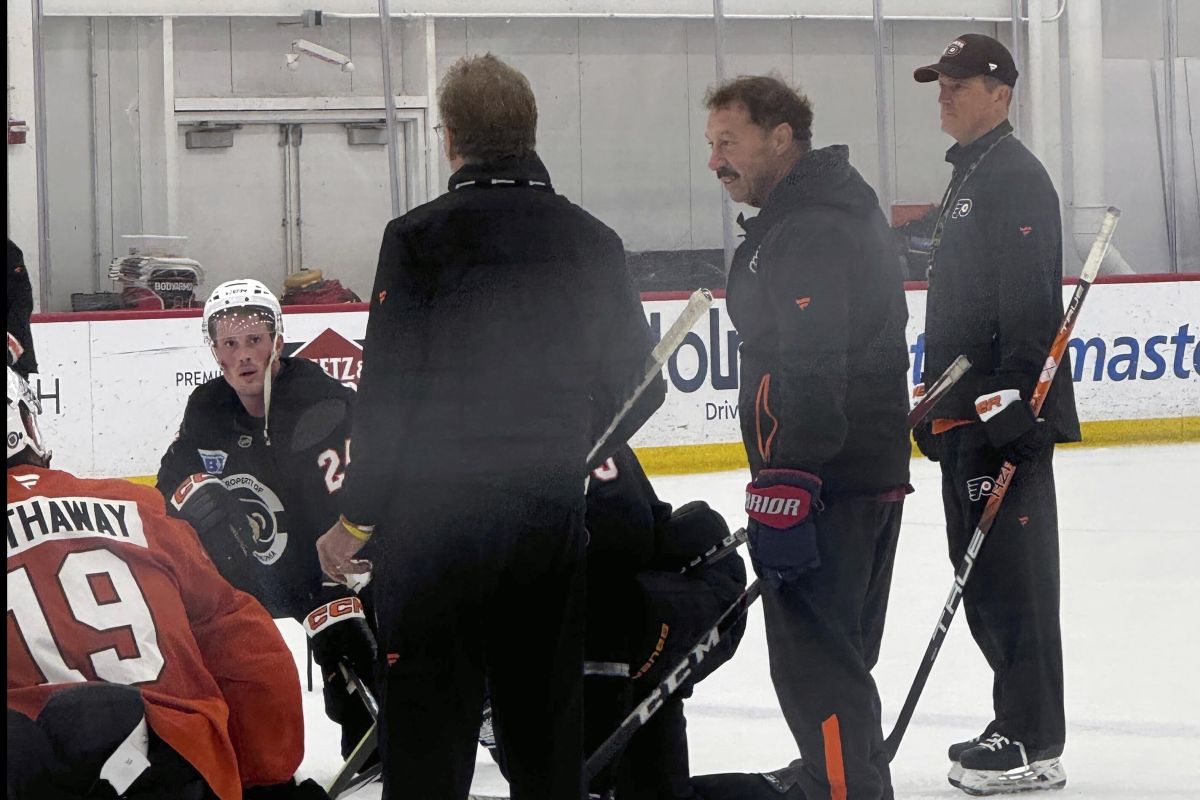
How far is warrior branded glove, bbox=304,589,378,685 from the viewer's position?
1955 millimetres

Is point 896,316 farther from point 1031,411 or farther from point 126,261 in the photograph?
point 126,261

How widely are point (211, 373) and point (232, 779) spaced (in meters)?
2.91

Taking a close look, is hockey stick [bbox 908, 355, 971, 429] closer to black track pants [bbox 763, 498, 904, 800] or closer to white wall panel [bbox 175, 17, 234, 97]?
black track pants [bbox 763, 498, 904, 800]

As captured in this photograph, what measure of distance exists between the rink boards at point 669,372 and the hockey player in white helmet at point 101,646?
8.97 feet

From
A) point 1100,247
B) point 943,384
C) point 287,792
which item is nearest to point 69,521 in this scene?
point 287,792

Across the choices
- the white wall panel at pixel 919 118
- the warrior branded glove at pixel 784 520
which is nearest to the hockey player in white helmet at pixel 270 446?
the warrior branded glove at pixel 784 520

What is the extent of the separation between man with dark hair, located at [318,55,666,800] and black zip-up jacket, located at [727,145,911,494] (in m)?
0.30

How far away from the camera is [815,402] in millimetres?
1624

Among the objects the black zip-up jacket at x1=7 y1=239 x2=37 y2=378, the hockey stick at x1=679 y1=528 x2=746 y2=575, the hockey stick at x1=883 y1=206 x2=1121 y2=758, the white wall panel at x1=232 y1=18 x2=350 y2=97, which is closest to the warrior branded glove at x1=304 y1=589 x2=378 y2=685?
the hockey stick at x1=679 y1=528 x2=746 y2=575

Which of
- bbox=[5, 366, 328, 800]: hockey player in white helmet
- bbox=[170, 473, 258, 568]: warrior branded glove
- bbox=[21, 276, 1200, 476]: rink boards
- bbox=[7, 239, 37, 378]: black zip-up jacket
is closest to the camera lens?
bbox=[5, 366, 328, 800]: hockey player in white helmet

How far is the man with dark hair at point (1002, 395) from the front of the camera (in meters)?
2.00

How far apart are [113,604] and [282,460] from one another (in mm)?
805

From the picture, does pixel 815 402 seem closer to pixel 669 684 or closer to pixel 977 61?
pixel 669 684

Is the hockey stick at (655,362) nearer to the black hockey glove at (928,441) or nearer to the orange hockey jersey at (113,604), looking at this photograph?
the orange hockey jersey at (113,604)
